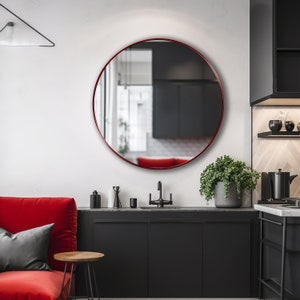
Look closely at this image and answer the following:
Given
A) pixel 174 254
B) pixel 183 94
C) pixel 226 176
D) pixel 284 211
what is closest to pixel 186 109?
pixel 183 94

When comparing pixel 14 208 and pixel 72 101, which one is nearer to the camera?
pixel 14 208

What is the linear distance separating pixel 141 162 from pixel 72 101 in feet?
2.52

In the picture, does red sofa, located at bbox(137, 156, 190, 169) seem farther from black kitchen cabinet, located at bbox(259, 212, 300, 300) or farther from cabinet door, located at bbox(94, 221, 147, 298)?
black kitchen cabinet, located at bbox(259, 212, 300, 300)

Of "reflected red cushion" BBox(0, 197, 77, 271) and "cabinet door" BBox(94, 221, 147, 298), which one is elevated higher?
"reflected red cushion" BBox(0, 197, 77, 271)

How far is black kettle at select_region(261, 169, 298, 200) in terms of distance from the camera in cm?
462

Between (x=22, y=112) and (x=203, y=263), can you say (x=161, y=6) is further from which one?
(x=203, y=263)

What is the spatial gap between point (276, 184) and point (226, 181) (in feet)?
1.41

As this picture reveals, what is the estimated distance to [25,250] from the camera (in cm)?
404

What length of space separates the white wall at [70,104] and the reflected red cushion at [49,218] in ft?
1.21

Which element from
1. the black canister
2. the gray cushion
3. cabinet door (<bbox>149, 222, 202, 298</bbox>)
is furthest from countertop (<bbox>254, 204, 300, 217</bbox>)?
the gray cushion

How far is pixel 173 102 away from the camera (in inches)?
189

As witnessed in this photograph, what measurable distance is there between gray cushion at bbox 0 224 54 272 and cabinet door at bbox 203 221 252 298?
1244mm

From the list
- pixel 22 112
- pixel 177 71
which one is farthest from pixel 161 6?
pixel 22 112

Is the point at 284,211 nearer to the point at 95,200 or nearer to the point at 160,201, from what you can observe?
the point at 160,201
